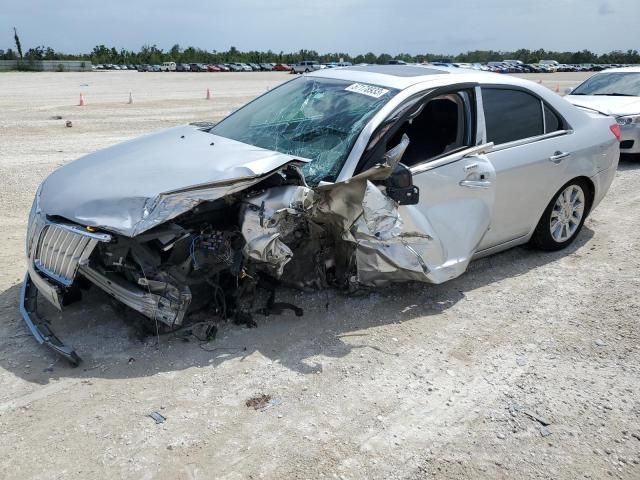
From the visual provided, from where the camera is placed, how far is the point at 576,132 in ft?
17.9

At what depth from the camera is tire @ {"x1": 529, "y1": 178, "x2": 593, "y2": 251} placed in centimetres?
538

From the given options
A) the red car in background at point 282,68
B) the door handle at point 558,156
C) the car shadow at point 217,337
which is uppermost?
the red car in background at point 282,68

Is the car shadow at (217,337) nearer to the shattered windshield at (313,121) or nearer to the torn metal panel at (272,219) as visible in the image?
the torn metal panel at (272,219)

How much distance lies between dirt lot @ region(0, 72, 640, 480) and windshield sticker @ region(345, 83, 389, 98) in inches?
62.0

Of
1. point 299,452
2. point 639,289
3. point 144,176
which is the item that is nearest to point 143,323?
point 144,176

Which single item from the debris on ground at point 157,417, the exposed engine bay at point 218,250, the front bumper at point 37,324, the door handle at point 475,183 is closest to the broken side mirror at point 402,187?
the exposed engine bay at point 218,250

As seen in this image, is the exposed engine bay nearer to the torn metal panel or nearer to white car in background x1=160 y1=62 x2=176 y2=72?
the torn metal panel

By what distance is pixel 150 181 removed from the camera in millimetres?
3643

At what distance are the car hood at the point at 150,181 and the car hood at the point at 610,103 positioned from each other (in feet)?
25.2

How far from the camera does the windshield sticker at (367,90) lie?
445 centimetres

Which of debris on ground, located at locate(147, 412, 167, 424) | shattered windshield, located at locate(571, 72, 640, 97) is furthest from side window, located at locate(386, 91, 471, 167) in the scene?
shattered windshield, located at locate(571, 72, 640, 97)

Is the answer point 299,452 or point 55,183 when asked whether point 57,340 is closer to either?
point 55,183

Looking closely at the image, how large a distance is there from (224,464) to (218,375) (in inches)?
30.3

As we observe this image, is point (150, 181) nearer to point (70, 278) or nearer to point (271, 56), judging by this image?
point (70, 278)
